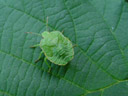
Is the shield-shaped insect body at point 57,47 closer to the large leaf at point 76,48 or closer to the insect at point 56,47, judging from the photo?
the insect at point 56,47

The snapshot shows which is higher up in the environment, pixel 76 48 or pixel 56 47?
pixel 56 47

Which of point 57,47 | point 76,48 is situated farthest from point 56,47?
point 76,48

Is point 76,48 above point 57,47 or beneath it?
beneath

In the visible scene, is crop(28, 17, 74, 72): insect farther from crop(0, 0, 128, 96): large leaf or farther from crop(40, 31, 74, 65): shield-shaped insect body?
crop(0, 0, 128, 96): large leaf

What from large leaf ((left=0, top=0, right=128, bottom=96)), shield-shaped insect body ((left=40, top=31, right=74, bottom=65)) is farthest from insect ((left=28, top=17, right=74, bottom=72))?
large leaf ((left=0, top=0, right=128, bottom=96))

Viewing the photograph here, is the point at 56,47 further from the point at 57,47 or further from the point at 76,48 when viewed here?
the point at 76,48
